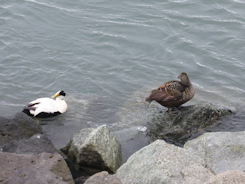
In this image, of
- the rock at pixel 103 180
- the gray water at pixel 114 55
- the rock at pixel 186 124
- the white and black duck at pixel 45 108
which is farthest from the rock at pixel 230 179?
the white and black duck at pixel 45 108

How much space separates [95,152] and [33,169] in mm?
1589

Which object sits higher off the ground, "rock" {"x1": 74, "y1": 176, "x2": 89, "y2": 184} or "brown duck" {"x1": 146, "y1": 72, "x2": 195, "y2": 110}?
"brown duck" {"x1": 146, "y1": 72, "x2": 195, "y2": 110}

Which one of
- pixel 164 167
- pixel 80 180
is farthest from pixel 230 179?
pixel 80 180

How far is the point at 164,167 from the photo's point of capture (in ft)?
15.1

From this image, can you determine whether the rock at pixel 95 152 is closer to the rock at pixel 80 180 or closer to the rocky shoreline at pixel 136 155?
the rocky shoreline at pixel 136 155

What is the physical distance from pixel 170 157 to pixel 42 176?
1356 millimetres

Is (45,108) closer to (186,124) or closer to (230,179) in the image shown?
(186,124)

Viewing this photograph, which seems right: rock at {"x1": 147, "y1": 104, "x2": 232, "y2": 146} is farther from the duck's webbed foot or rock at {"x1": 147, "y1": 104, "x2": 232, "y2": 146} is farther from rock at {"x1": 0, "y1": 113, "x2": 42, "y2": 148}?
rock at {"x1": 0, "y1": 113, "x2": 42, "y2": 148}

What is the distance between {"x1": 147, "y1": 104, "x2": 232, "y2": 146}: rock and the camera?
6801 millimetres

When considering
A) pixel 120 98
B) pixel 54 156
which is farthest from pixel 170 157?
pixel 120 98

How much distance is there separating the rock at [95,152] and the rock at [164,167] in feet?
2.92

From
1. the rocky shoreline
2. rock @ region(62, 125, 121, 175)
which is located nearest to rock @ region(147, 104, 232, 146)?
the rocky shoreline

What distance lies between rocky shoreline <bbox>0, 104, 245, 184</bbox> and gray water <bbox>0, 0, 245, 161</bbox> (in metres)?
0.86

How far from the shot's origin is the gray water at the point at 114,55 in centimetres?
875
